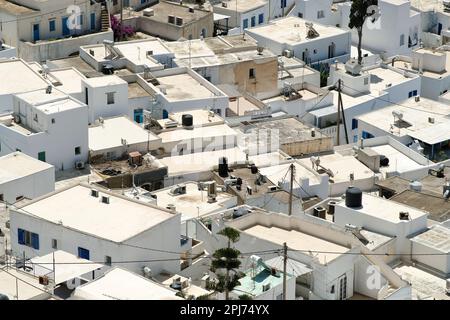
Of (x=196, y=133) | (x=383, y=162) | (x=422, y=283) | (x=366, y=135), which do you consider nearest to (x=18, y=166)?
(x=196, y=133)

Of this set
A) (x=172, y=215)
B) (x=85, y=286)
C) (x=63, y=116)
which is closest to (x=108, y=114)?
(x=63, y=116)

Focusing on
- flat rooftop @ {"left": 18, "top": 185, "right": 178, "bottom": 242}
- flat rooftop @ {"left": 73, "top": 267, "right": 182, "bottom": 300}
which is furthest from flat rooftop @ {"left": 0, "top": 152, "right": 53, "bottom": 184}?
flat rooftop @ {"left": 73, "top": 267, "right": 182, "bottom": 300}

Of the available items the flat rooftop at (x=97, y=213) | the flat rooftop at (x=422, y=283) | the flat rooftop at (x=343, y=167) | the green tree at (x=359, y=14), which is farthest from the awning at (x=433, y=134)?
the flat rooftop at (x=97, y=213)

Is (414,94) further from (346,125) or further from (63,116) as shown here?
(63,116)

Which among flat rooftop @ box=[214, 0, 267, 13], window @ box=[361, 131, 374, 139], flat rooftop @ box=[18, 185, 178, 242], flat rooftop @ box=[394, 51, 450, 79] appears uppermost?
flat rooftop @ box=[18, 185, 178, 242]

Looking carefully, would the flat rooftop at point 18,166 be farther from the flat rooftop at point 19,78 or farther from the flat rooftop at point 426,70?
the flat rooftop at point 426,70

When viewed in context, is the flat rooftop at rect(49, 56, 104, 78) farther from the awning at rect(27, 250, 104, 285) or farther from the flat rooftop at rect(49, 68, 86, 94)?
the awning at rect(27, 250, 104, 285)

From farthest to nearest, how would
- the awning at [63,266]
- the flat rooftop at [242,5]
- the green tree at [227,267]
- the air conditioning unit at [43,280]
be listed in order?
the flat rooftop at [242,5] → the awning at [63,266] → the air conditioning unit at [43,280] → the green tree at [227,267]
